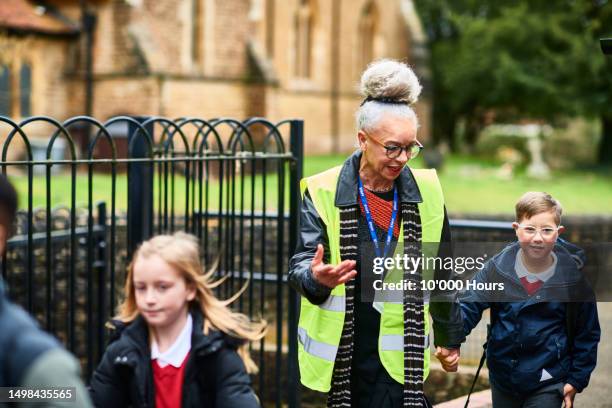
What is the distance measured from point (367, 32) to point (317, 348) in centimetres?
3667

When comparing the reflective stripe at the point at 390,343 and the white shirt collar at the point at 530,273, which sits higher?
the white shirt collar at the point at 530,273

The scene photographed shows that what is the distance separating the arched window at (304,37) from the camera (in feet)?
116

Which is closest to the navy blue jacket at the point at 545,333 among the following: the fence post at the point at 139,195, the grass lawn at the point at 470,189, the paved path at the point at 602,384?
the paved path at the point at 602,384

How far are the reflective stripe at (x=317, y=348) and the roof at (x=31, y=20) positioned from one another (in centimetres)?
2051

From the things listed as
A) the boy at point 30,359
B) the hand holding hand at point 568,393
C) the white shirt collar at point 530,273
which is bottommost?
the hand holding hand at point 568,393

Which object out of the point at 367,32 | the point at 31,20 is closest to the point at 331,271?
the point at 31,20

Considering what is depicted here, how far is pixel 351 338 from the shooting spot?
3811 millimetres

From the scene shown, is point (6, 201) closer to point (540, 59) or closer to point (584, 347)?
point (584, 347)

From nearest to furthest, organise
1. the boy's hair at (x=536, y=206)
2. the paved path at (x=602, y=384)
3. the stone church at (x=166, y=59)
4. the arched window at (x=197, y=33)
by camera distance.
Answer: the boy's hair at (x=536, y=206) → the paved path at (x=602, y=384) → the stone church at (x=166, y=59) → the arched window at (x=197, y=33)

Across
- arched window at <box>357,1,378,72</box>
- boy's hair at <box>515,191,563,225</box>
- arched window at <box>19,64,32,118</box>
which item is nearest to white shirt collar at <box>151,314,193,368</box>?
boy's hair at <box>515,191,563,225</box>

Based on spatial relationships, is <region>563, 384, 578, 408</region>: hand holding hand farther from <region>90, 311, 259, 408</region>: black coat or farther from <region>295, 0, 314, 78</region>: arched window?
<region>295, 0, 314, 78</region>: arched window

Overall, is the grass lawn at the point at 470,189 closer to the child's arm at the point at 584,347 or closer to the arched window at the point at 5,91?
the arched window at the point at 5,91

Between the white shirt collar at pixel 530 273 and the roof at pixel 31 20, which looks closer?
the white shirt collar at pixel 530 273

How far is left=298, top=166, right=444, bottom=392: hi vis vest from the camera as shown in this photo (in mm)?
3773
